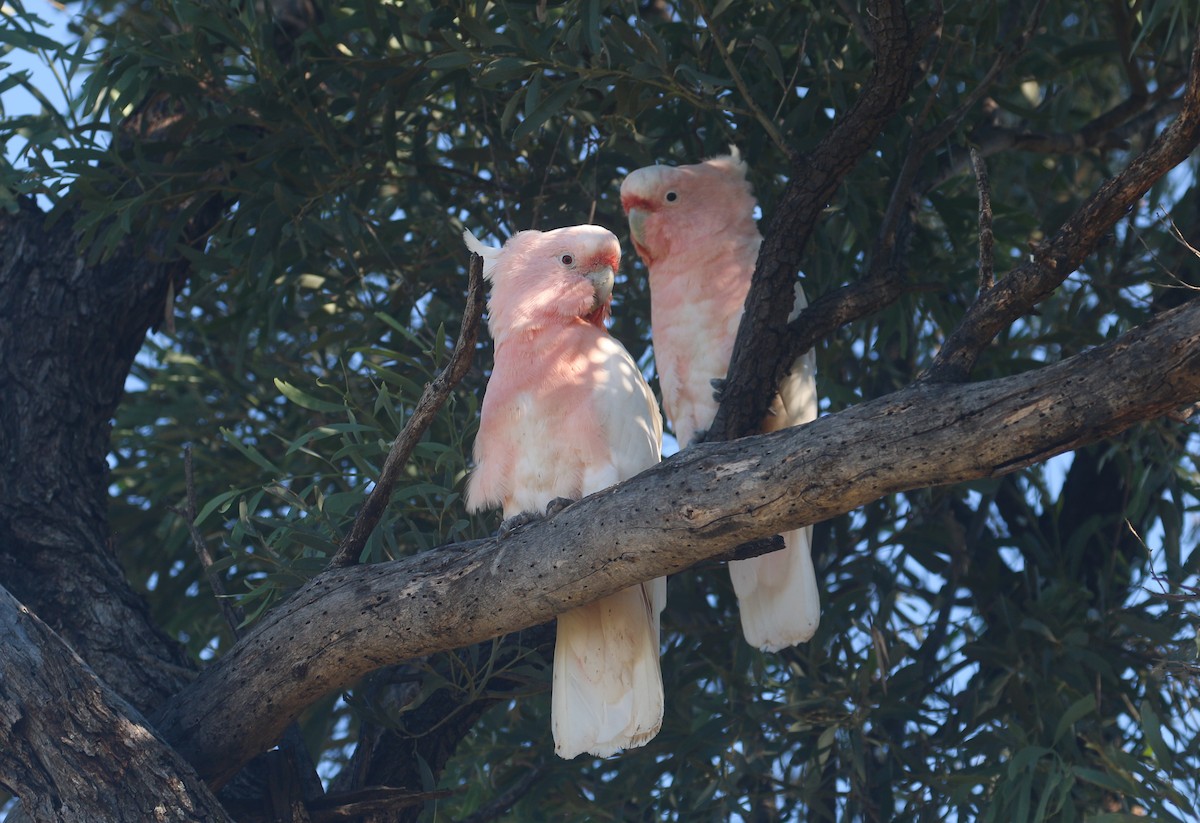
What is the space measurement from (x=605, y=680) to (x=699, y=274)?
4.10ft

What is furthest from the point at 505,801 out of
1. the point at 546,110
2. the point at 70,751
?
the point at 546,110

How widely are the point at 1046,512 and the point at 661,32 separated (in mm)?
1907

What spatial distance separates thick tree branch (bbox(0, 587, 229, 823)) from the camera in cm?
216

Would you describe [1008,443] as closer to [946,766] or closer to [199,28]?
[946,766]

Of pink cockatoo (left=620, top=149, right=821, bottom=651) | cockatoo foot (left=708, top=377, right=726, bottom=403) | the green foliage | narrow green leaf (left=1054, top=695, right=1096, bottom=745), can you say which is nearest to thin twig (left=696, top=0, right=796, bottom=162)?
the green foliage

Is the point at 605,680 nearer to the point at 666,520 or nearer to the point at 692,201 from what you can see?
the point at 666,520

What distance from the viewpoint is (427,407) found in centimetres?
214

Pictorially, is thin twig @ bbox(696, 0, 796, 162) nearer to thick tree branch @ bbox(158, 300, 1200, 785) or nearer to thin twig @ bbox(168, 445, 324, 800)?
thick tree branch @ bbox(158, 300, 1200, 785)

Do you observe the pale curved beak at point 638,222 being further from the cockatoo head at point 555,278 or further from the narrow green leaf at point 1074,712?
the narrow green leaf at point 1074,712

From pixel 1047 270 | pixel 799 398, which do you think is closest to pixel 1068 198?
pixel 799 398

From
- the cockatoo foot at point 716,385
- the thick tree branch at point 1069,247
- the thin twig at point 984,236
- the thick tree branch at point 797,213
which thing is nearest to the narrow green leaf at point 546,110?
the thick tree branch at point 797,213

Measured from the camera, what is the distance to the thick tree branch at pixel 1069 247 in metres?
1.72

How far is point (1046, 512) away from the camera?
382cm

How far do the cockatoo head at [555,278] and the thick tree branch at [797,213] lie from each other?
0.34m
